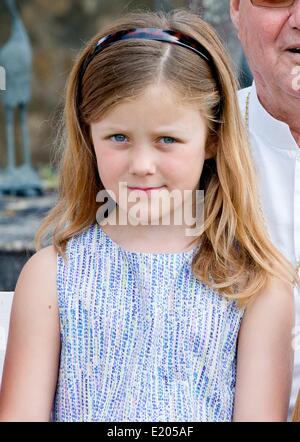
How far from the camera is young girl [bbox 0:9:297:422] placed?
65.3 inches

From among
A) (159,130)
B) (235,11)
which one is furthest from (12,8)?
(159,130)

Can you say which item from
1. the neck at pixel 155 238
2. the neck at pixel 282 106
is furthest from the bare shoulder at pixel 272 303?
the neck at pixel 282 106

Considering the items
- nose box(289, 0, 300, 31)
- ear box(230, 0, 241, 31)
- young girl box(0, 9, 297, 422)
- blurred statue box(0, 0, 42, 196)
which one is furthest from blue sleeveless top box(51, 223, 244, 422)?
blurred statue box(0, 0, 42, 196)

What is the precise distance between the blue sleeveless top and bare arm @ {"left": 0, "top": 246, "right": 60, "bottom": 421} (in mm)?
20

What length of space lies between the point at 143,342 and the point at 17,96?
95.6 inches

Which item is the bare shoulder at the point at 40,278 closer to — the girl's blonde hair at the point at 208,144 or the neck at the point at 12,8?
the girl's blonde hair at the point at 208,144

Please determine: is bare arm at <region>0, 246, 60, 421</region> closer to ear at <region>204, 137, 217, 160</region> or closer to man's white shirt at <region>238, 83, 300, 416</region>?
ear at <region>204, 137, 217, 160</region>

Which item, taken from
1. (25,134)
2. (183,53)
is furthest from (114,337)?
(25,134)

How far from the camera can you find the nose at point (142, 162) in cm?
163

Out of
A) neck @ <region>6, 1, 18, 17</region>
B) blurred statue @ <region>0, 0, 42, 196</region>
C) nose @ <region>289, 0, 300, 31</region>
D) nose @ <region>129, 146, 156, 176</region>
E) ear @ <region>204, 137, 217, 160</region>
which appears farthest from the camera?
neck @ <region>6, 1, 18, 17</region>

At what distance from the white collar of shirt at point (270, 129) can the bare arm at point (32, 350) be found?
2.16ft

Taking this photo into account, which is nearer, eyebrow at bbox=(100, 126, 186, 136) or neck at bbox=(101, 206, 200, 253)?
eyebrow at bbox=(100, 126, 186, 136)

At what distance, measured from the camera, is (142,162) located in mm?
1627

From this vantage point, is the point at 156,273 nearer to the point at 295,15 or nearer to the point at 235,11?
the point at 295,15
